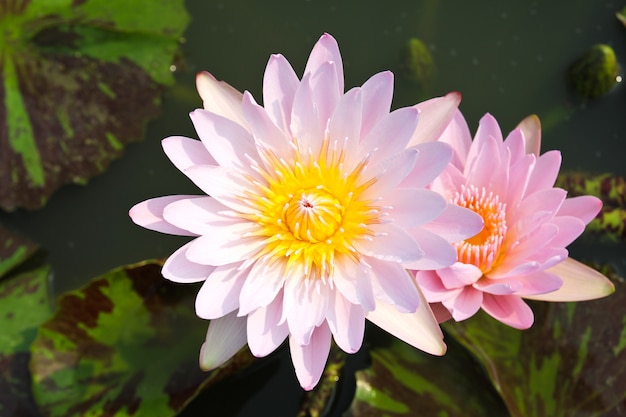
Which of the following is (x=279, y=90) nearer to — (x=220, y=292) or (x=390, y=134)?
(x=390, y=134)

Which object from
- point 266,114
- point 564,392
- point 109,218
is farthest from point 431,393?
point 109,218

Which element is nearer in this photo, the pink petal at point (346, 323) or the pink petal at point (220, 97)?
the pink petal at point (346, 323)

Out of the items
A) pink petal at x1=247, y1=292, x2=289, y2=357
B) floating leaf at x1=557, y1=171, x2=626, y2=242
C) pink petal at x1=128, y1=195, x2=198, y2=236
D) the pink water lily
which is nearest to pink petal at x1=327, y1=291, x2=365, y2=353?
the pink water lily

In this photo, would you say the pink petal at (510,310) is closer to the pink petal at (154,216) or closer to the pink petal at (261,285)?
the pink petal at (261,285)

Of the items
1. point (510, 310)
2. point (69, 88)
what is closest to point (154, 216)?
point (510, 310)

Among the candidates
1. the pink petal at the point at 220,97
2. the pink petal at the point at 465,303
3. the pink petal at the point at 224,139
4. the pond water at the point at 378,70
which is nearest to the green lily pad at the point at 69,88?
the pond water at the point at 378,70

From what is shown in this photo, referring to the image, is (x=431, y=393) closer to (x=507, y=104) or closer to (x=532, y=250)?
(x=532, y=250)
